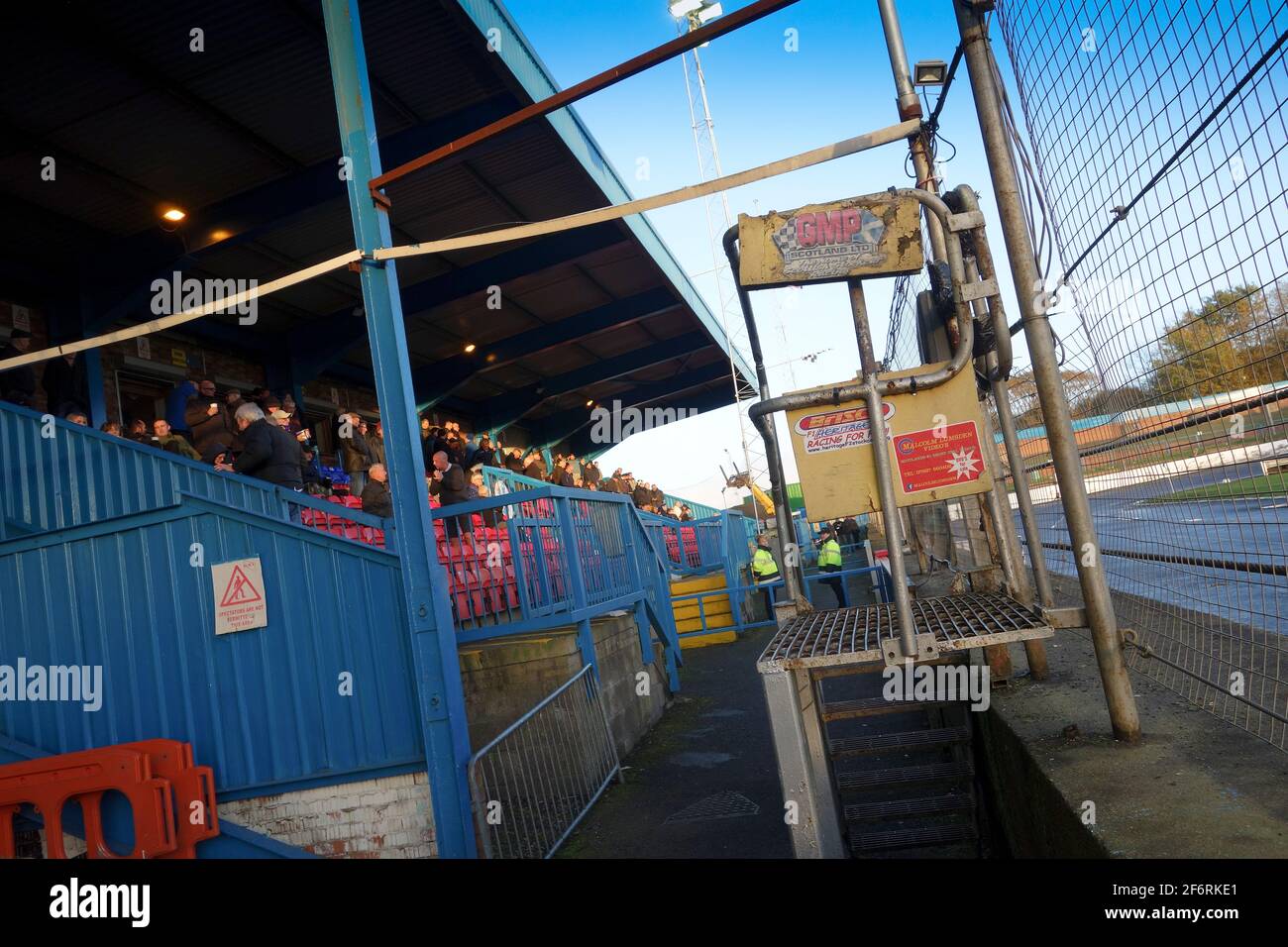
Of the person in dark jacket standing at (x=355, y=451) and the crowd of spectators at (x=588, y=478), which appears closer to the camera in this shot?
the person in dark jacket standing at (x=355, y=451)

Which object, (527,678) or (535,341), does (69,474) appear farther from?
(535,341)

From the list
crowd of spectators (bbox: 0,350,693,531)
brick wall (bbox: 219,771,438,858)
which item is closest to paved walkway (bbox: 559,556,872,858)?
brick wall (bbox: 219,771,438,858)

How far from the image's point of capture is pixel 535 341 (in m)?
18.7

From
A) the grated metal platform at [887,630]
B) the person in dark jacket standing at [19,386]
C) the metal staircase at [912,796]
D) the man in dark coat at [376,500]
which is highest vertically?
the person in dark jacket standing at [19,386]

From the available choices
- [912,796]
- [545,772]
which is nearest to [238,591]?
[545,772]

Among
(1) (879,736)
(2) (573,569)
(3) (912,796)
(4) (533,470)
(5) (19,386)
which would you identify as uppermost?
(5) (19,386)

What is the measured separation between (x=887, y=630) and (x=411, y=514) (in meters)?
3.91

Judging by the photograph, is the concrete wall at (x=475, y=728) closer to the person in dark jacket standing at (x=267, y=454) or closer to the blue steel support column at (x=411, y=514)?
the blue steel support column at (x=411, y=514)

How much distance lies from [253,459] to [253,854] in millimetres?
3879

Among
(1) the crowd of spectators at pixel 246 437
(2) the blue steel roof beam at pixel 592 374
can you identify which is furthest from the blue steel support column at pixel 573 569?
(2) the blue steel roof beam at pixel 592 374

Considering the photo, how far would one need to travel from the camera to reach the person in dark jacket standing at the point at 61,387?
9.79m

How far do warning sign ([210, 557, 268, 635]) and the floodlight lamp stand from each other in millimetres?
5507

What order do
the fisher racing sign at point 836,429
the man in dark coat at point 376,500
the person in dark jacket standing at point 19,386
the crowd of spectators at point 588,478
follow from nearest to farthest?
the fisher racing sign at point 836,429 < the person in dark jacket standing at point 19,386 < the man in dark coat at point 376,500 < the crowd of spectators at point 588,478

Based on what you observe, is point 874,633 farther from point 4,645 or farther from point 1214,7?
point 4,645
